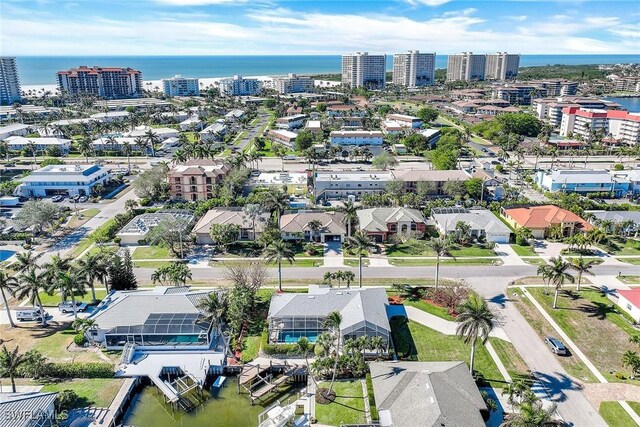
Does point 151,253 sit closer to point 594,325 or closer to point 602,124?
point 594,325

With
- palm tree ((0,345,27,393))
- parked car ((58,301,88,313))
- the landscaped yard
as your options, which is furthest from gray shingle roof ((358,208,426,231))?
palm tree ((0,345,27,393))

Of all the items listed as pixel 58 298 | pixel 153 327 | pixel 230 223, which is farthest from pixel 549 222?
pixel 58 298

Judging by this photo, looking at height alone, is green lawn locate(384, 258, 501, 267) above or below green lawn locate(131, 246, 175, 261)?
above

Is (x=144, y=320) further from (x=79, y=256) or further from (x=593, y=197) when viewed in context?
(x=593, y=197)

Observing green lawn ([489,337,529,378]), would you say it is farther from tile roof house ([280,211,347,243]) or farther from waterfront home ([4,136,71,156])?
waterfront home ([4,136,71,156])

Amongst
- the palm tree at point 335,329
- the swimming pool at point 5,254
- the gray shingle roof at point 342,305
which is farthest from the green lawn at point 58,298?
the palm tree at point 335,329

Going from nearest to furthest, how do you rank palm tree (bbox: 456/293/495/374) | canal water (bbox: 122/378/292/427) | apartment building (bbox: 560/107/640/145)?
1. canal water (bbox: 122/378/292/427)
2. palm tree (bbox: 456/293/495/374)
3. apartment building (bbox: 560/107/640/145)

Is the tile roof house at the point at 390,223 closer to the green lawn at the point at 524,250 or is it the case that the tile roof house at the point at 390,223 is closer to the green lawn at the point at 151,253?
the green lawn at the point at 524,250
